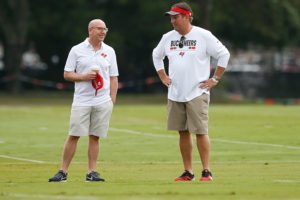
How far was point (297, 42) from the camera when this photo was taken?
68438mm

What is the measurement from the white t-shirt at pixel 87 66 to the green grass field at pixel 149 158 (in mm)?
1072

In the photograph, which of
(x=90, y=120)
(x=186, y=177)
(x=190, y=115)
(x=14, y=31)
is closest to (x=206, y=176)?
(x=186, y=177)

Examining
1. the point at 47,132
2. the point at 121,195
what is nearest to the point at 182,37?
the point at 121,195

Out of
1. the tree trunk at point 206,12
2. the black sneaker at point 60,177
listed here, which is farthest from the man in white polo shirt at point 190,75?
the tree trunk at point 206,12

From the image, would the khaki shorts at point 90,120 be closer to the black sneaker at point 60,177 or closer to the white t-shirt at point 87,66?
the white t-shirt at point 87,66

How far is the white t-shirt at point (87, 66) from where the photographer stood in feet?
48.8

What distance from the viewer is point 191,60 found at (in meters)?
14.9

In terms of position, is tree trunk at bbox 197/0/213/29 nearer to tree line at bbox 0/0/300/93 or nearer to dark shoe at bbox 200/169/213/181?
tree line at bbox 0/0/300/93

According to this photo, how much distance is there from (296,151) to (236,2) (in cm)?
3533

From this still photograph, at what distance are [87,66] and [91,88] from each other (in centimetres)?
29

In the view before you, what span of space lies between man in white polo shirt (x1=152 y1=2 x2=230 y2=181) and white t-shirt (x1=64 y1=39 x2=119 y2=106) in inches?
31.8

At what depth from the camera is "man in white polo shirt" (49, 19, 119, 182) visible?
14797 mm

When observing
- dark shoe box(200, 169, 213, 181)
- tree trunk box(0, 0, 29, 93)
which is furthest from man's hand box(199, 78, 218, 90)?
tree trunk box(0, 0, 29, 93)

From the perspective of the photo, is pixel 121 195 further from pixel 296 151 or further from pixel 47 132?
pixel 47 132
